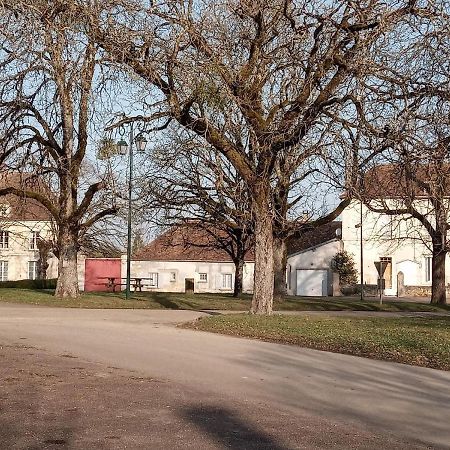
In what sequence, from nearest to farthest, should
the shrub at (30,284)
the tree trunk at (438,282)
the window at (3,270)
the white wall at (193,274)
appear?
the tree trunk at (438,282), the shrub at (30,284), the white wall at (193,274), the window at (3,270)

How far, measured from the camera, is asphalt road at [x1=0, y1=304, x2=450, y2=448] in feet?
29.3

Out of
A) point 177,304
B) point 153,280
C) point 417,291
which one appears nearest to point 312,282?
point 417,291

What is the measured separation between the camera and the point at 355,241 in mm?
59531

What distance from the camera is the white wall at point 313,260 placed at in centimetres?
6003

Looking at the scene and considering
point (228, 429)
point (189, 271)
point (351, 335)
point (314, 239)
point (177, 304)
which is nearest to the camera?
point (228, 429)

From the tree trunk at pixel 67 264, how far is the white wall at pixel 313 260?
3016 cm

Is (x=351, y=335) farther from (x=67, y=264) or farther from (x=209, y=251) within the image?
(x=209, y=251)

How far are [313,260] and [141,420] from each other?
175ft

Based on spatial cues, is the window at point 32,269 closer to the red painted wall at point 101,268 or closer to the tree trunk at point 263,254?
the red painted wall at point 101,268

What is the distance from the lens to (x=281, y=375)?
1235 cm

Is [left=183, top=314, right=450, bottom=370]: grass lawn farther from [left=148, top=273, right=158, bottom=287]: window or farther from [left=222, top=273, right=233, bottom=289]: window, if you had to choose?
[left=148, top=273, right=158, bottom=287]: window

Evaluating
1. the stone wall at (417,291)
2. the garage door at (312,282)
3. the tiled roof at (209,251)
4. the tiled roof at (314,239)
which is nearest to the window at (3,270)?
the tiled roof at (209,251)

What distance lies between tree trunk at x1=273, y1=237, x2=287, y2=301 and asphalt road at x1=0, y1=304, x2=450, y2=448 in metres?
16.0

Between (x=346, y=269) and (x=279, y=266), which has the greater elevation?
(x=346, y=269)
